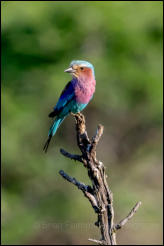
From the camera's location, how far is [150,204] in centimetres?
1808

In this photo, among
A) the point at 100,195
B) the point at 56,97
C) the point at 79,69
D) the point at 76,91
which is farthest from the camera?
the point at 56,97

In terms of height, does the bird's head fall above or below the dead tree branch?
above

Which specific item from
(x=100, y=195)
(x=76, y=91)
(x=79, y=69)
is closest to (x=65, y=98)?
(x=76, y=91)

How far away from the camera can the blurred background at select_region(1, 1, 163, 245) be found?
17.4 m

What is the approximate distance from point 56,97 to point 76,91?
10245mm

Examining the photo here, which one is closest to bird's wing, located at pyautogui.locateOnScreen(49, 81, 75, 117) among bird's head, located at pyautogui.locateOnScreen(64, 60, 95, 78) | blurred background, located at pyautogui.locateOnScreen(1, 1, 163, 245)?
bird's head, located at pyautogui.locateOnScreen(64, 60, 95, 78)

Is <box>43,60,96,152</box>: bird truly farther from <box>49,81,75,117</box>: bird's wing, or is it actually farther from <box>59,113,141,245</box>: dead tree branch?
<box>59,113,141,245</box>: dead tree branch

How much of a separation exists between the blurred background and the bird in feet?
32.4

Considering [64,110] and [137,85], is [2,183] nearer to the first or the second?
[137,85]

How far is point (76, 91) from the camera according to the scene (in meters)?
6.81

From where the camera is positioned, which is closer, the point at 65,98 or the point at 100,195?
the point at 100,195

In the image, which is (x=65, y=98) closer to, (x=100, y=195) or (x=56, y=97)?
(x=100, y=195)

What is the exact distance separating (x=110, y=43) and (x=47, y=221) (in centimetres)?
507

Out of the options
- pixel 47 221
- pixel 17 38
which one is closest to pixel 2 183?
pixel 47 221
